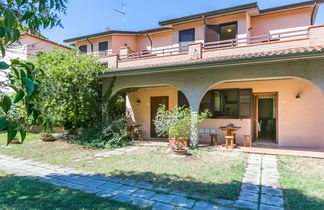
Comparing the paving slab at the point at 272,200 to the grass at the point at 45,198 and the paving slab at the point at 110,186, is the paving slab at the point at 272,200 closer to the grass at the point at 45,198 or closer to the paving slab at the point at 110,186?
the grass at the point at 45,198

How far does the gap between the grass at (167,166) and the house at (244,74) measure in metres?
2.23

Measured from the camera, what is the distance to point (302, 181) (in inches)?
196

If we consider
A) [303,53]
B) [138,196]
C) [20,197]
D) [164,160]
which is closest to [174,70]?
[164,160]

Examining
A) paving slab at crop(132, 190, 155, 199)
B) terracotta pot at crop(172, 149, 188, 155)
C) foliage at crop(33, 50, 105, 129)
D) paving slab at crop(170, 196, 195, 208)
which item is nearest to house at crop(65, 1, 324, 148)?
foliage at crop(33, 50, 105, 129)

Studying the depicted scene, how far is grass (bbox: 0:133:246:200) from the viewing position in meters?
4.70

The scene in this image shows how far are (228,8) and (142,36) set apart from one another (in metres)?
7.37

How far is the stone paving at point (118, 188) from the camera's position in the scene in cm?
377

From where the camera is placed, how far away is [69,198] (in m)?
3.96

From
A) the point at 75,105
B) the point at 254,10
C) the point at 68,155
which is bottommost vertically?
the point at 68,155

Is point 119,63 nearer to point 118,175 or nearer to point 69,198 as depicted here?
point 118,175

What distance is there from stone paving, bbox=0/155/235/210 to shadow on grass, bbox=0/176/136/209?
0.79 feet

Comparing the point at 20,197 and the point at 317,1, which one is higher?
the point at 317,1

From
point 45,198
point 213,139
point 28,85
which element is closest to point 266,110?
point 213,139

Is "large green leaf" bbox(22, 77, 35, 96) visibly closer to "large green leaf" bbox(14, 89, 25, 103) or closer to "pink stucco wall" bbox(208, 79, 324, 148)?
"large green leaf" bbox(14, 89, 25, 103)
